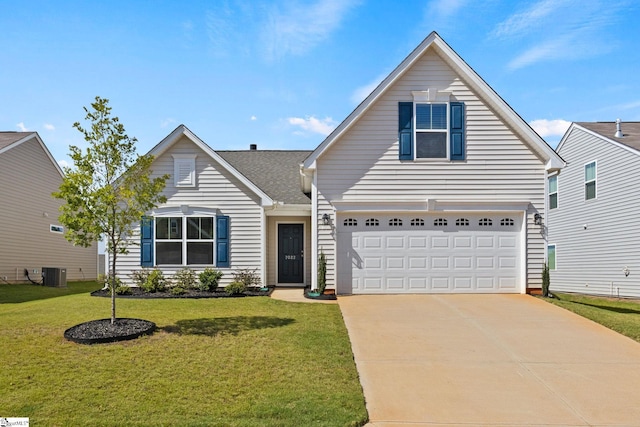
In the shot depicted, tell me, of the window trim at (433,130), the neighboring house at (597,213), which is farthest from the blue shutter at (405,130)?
the neighboring house at (597,213)

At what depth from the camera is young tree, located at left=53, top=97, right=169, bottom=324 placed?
8188mm

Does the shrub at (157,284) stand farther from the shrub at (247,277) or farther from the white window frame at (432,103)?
the white window frame at (432,103)

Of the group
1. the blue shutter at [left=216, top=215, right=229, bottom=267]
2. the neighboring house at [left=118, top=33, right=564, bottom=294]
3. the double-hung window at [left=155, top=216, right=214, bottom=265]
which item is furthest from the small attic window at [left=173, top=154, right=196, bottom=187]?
the neighboring house at [left=118, top=33, right=564, bottom=294]

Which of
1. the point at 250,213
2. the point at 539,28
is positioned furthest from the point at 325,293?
the point at 539,28

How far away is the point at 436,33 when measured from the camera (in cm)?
1289

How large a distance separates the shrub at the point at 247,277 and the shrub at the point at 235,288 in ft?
1.26

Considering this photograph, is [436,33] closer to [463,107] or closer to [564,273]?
[463,107]

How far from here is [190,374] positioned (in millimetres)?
6219

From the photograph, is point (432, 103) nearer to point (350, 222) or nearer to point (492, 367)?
point (350, 222)

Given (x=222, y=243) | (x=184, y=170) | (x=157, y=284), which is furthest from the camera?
(x=184, y=170)

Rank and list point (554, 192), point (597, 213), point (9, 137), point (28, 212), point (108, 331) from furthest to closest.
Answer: point (554, 192), point (28, 212), point (9, 137), point (597, 213), point (108, 331)

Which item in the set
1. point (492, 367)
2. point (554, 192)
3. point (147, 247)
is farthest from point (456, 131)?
point (554, 192)

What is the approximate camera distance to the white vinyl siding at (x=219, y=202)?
1452cm

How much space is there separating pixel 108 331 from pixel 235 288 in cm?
549
